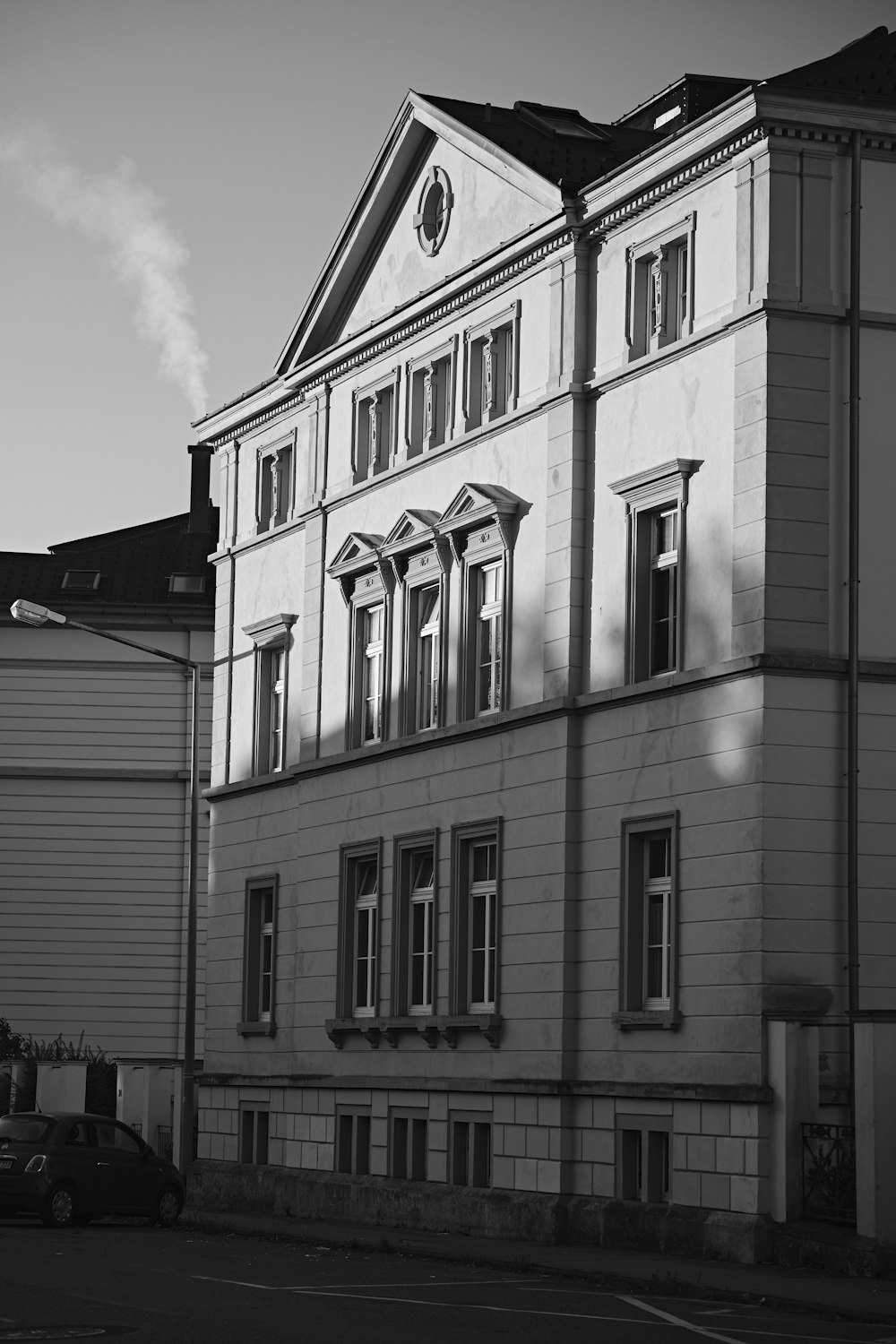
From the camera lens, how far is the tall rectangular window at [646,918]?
91.6ft

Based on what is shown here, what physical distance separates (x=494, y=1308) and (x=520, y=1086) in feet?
36.3

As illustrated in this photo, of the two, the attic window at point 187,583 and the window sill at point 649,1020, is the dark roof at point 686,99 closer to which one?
the window sill at point 649,1020

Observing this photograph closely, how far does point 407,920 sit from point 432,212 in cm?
1113

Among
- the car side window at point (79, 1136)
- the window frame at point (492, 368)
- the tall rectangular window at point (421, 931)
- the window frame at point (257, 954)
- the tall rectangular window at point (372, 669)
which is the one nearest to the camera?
the car side window at point (79, 1136)

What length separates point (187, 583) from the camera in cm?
5862

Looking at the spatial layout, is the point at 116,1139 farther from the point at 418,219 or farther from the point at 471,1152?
the point at 418,219

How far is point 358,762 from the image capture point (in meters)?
35.9

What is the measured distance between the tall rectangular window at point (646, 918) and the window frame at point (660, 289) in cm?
626

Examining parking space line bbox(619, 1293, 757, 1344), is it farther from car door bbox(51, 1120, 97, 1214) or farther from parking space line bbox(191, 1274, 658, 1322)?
car door bbox(51, 1120, 97, 1214)

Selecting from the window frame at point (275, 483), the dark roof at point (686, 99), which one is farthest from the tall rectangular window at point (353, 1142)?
the dark roof at point (686, 99)

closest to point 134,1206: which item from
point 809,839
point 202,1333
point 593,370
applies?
point 809,839

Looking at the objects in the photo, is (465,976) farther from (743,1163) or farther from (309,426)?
(309,426)

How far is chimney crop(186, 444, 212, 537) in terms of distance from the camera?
205 feet

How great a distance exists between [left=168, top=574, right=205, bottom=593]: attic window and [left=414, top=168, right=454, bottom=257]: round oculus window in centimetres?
2377
